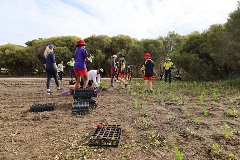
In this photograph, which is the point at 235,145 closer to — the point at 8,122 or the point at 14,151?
the point at 14,151

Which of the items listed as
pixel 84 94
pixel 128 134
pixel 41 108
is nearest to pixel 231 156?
pixel 128 134

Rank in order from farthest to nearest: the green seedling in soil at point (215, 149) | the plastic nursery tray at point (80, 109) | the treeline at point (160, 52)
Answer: the treeline at point (160, 52)
the plastic nursery tray at point (80, 109)
the green seedling in soil at point (215, 149)

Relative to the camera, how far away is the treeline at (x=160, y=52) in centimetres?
1489

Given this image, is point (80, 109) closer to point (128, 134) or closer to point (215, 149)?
point (128, 134)

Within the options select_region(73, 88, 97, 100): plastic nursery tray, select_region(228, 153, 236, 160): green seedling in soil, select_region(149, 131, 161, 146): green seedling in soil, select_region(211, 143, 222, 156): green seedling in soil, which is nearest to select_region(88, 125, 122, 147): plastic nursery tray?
select_region(149, 131, 161, 146): green seedling in soil

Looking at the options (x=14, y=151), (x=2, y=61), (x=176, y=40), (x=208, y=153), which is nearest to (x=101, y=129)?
(x=14, y=151)

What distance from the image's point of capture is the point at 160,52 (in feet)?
90.1

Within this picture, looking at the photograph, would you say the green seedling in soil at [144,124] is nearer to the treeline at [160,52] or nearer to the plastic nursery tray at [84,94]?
the plastic nursery tray at [84,94]

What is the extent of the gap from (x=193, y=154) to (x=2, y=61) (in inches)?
1270

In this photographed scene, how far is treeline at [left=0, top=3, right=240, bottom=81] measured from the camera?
1489cm

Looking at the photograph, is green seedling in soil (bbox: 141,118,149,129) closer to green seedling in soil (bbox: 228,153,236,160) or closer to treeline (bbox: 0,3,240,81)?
green seedling in soil (bbox: 228,153,236,160)

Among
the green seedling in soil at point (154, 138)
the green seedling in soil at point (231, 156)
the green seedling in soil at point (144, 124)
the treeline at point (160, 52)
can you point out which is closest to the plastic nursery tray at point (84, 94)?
the green seedling in soil at point (144, 124)

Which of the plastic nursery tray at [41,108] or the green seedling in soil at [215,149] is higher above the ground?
the plastic nursery tray at [41,108]

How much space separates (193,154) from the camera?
3.26 metres
